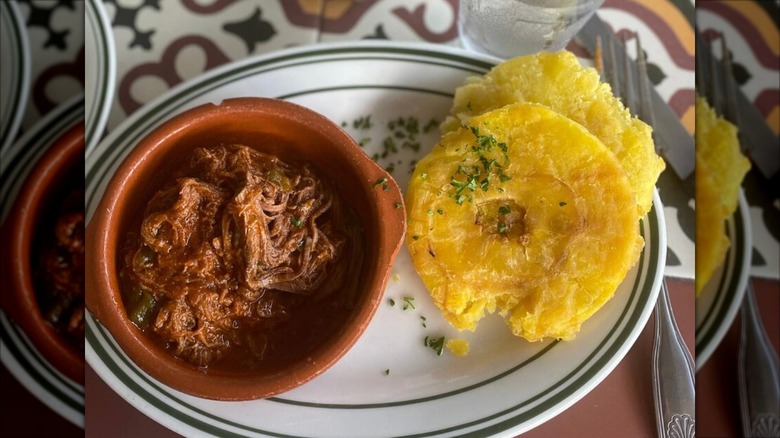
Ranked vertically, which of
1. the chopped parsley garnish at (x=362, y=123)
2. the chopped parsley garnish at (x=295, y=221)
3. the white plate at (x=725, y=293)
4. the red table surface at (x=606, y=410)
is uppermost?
the chopped parsley garnish at (x=362, y=123)

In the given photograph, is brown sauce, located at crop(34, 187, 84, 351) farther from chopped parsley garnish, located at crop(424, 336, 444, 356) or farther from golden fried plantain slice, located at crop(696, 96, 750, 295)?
golden fried plantain slice, located at crop(696, 96, 750, 295)

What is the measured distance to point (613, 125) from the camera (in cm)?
103

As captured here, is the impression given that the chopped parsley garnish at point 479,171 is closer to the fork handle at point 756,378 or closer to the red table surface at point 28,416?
the fork handle at point 756,378

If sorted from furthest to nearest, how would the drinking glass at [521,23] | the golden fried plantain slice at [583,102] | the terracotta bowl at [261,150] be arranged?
the drinking glass at [521,23] → the golden fried plantain slice at [583,102] → the terracotta bowl at [261,150]

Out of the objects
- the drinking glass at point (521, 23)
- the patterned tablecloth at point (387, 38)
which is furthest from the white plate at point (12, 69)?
the drinking glass at point (521, 23)

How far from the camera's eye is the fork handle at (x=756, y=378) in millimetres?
987

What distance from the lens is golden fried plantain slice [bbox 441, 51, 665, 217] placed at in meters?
1.02

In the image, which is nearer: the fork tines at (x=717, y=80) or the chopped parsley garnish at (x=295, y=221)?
the chopped parsley garnish at (x=295, y=221)

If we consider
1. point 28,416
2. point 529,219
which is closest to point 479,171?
point 529,219

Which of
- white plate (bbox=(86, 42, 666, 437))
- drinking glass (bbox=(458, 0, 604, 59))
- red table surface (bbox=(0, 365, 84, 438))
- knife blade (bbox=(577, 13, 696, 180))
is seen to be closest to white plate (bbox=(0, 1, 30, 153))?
white plate (bbox=(86, 42, 666, 437))

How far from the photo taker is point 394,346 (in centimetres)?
109

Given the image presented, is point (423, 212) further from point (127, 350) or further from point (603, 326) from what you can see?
point (127, 350)

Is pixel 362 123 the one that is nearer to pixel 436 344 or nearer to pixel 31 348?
pixel 436 344

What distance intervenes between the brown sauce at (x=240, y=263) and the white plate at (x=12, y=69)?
0.96 ft
